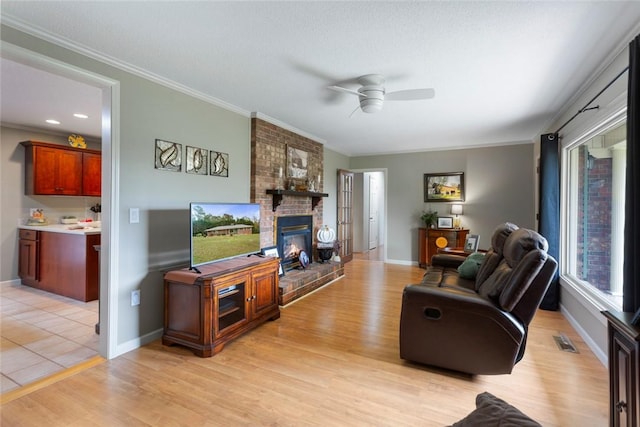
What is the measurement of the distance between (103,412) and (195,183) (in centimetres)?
206

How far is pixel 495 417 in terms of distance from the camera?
74cm

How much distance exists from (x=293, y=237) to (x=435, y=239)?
9.43ft

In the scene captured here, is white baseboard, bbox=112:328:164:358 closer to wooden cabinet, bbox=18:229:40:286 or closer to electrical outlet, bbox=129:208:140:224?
electrical outlet, bbox=129:208:140:224

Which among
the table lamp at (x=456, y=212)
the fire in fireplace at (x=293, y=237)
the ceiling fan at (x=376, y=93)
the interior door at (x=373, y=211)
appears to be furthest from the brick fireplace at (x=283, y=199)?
the interior door at (x=373, y=211)

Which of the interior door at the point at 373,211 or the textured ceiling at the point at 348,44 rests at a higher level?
the textured ceiling at the point at 348,44

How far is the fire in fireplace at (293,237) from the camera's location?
4.53 meters

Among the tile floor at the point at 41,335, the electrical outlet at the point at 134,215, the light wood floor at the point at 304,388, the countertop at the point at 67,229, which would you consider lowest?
the light wood floor at the point at 304,388

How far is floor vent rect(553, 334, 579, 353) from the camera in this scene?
8.85 ft

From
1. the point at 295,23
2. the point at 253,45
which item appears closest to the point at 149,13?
the point at 253,45

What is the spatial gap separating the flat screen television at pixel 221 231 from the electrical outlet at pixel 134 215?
1.61 feet

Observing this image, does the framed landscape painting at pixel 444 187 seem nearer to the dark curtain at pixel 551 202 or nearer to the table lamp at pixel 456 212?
the table lamp at pixel 456 212

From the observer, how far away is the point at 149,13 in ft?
6.15

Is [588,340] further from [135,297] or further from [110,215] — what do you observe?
[110,215]

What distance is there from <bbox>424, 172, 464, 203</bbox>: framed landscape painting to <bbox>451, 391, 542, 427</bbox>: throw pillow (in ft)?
18.9
